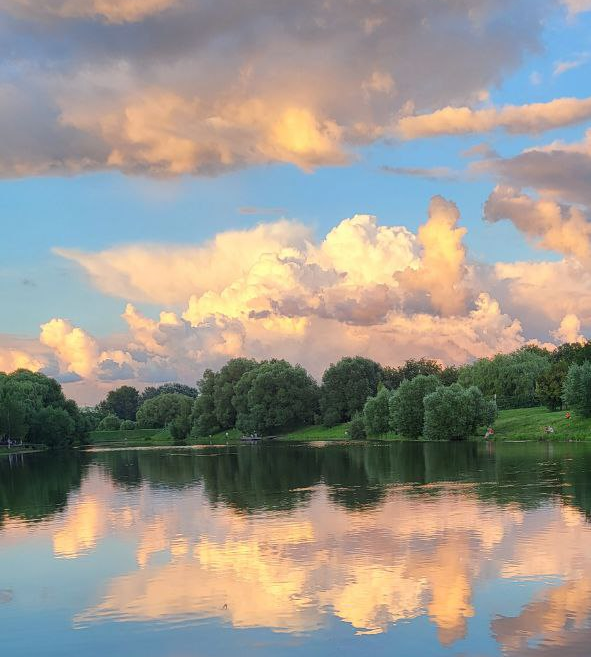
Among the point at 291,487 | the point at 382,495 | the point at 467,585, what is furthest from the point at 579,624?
the point at 291,487

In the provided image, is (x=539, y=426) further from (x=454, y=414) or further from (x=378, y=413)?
(x=378, y=413)

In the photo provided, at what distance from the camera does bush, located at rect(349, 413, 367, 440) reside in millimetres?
158250

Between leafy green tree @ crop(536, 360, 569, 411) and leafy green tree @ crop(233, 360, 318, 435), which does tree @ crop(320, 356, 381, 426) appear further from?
leafy green tree @ crop(536, 360, 569, 411)

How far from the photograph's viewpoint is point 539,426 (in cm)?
11631

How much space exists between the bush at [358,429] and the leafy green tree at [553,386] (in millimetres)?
38393

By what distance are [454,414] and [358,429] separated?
121 feet

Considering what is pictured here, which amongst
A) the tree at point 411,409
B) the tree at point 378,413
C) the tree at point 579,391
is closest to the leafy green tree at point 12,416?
the tree at point 378,413

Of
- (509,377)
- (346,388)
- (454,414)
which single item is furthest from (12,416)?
(509,377)

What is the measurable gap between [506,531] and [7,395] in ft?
455

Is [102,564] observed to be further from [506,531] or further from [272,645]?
[506,531]

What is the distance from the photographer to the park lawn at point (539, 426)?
10419 centimetres

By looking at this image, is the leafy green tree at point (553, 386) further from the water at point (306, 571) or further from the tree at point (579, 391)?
the water at point (306, 571)

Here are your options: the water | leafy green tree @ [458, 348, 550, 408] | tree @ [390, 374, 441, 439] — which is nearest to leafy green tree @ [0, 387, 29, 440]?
tree @ [390, 374, 441, 439]

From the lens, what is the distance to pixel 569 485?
51.1 meters
